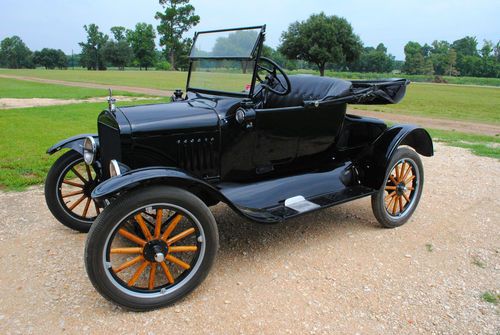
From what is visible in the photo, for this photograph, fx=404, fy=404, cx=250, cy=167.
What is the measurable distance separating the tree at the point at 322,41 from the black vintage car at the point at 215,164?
99.4 feet

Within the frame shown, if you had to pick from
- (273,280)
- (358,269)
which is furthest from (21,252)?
(358,269)

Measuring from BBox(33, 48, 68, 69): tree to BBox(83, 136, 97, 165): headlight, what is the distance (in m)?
90.9

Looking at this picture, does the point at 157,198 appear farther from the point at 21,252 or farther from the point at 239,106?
the point at 21,252

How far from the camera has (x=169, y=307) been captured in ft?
9.43

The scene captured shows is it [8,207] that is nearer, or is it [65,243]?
[65,243]

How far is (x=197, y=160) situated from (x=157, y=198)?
2.69ft

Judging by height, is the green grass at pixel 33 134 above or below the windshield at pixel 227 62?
below

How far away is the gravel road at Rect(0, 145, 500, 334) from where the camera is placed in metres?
2.72

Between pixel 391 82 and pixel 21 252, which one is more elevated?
pixel 391 82

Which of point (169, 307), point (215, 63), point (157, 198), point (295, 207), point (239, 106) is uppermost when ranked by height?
point (215, 63)

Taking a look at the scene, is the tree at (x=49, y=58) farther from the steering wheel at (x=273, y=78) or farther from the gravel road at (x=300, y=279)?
the steering wheel at (x=273, y=78)

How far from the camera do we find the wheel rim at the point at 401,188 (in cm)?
437

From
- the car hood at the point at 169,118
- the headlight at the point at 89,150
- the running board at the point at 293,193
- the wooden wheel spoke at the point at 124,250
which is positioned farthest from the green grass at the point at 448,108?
the wooden wheel spoke at the point at 124,250

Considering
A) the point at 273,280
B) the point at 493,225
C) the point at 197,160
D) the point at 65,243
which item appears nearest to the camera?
the point at 273,280
